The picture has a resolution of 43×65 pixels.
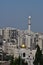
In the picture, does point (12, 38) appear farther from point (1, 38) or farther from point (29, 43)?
point (29, 43)

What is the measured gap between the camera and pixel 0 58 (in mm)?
47844

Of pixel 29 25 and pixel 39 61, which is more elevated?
pixel 29 25

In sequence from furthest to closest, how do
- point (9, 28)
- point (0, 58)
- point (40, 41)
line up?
point (9, 28)
point (40, 41)
point (0, 58)

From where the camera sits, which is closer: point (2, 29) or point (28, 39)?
point (28, 39)

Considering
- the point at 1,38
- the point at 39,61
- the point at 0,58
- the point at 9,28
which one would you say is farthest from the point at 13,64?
the point at 9,28

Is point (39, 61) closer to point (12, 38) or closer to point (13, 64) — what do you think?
point (13, 64)

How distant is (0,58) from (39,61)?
20.6 metres

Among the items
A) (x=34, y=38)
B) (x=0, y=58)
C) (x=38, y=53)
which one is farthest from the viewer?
(x=34, y=38)

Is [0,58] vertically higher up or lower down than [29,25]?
lower down

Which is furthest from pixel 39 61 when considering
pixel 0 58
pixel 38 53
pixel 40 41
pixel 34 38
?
pixel 34 38

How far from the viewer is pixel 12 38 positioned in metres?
88.5

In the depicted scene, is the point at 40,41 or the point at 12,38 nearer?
the point at 40,41

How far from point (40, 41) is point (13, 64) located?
148ft

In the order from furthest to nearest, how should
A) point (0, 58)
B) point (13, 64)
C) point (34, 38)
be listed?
point (34, 38) → point (0, 58) → point (13, 64)
